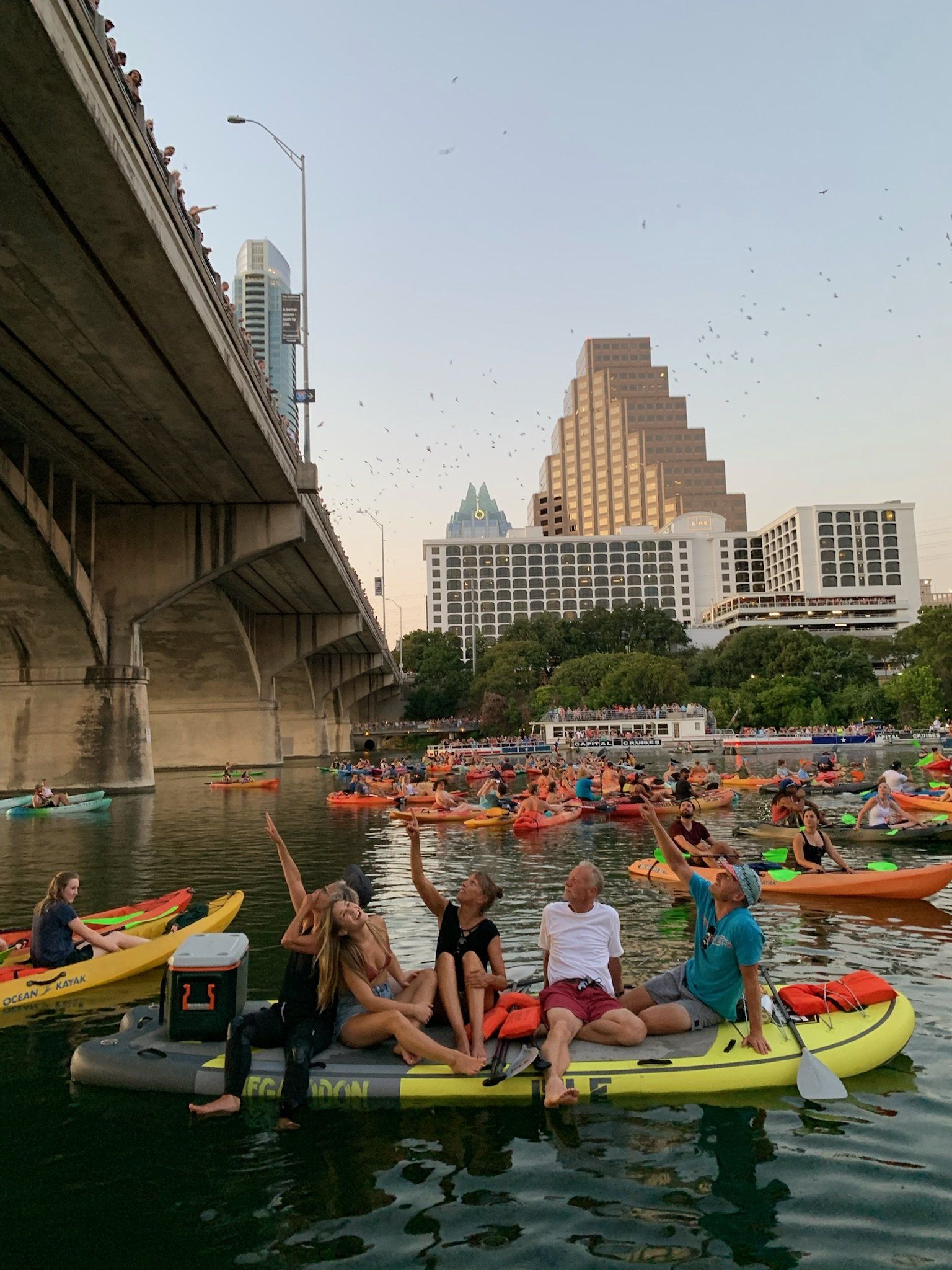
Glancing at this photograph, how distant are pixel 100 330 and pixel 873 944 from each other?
1616 cm

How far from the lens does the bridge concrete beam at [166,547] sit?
103 feet

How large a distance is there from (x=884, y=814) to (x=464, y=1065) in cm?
1395

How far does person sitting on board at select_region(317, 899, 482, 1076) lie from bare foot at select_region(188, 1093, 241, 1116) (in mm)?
754

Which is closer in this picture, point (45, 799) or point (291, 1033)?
point (291, 1033)

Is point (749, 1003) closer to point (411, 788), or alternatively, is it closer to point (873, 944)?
point (873, 944)

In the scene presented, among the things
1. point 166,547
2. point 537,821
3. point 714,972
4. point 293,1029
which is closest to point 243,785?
point 166,547

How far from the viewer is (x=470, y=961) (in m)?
6.50

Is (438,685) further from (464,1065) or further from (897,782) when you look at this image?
(464,1065)

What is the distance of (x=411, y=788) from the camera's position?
101 feet

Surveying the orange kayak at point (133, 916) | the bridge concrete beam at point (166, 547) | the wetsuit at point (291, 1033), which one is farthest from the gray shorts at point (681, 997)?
the bridge concrete beam at point (166, 547)

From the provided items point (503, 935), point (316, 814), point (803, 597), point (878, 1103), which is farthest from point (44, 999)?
point (803, 597)

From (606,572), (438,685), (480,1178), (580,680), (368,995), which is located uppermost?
(606,572)

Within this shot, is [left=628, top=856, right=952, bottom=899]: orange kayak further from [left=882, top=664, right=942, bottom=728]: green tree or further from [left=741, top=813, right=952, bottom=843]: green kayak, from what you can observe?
[left=882, top=664, right=942, bottom=728]: green tree

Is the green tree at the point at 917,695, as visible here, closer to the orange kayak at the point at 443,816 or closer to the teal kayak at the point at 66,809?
the orange kayak at the point at 443,816
